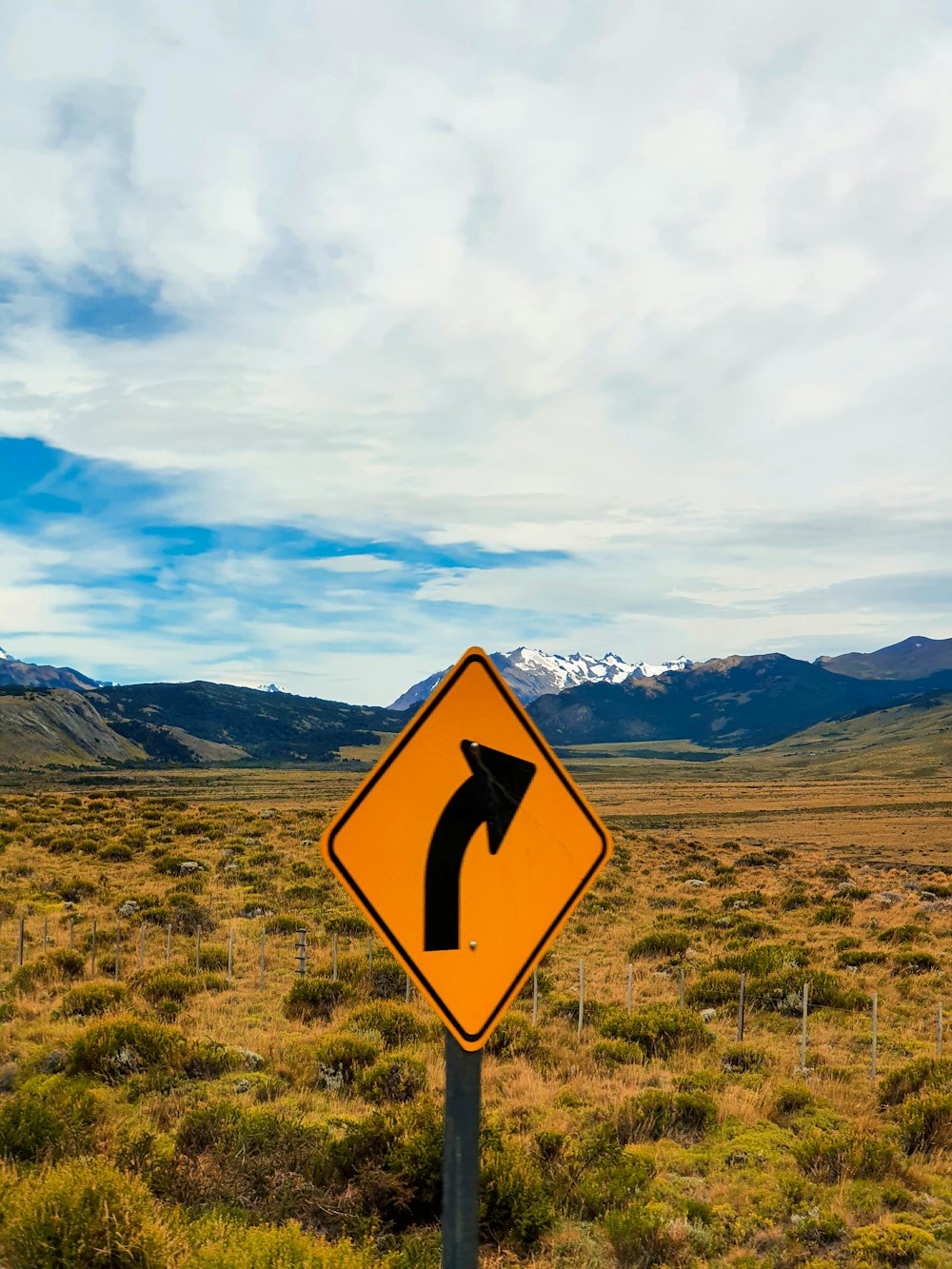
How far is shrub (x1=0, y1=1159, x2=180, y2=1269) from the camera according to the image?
4914 millimetres

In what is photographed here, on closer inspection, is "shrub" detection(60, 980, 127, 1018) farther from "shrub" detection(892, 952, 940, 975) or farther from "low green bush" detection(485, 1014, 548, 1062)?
"shrub" detection(892, 952, 940, 975)

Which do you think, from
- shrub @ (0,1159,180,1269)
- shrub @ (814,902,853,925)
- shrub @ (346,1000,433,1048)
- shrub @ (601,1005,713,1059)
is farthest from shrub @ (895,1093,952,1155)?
shrub @ (814,902,853,925)

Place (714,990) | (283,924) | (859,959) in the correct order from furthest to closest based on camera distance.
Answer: (283,924)
(859,959)
(714,990)

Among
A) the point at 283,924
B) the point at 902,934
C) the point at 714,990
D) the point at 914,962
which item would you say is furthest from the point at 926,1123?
the point at 283,924

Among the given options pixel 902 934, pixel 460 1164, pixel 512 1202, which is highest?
pixel 460 1164

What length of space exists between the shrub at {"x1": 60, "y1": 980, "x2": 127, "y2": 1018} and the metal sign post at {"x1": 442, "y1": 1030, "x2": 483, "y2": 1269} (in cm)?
1121

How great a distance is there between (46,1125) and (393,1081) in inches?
147

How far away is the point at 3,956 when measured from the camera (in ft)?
51.8

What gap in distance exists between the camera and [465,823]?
9.78ft

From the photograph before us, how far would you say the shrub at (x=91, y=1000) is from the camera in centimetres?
1195

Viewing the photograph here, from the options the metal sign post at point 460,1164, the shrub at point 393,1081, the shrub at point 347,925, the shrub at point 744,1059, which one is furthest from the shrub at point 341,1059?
the shrub at point 347,925

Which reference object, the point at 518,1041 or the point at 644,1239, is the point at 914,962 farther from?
the point at 644,1239

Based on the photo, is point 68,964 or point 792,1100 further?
point 68,964

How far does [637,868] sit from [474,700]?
32.2m
